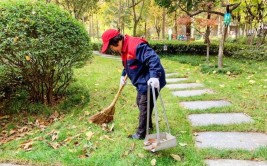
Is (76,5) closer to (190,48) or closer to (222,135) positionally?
(190,48)

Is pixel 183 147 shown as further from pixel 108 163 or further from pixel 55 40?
pixel 55 40

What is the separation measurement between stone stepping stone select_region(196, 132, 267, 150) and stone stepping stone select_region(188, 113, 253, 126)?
0.36m

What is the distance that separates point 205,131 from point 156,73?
51.5 inches

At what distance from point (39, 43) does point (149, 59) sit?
208 cm

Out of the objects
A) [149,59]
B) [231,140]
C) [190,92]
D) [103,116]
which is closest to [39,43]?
[103,116]

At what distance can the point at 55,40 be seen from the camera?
14.4 feet

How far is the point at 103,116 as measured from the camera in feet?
13.5

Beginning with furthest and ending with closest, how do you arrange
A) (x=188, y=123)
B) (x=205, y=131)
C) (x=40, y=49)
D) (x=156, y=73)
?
(x=40, y=49), (x=188, y=123), (x=205, y=131), (x=156, y=73)

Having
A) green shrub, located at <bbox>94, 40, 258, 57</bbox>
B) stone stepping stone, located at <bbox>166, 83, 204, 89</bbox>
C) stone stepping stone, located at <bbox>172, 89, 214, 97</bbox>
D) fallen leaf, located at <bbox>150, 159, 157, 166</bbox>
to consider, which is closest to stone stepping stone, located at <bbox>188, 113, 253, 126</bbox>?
fallen leaf, located at <bbox>150, 159, 157, 166</bbox>

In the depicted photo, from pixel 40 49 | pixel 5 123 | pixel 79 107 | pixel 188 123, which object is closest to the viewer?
pixel 188 123

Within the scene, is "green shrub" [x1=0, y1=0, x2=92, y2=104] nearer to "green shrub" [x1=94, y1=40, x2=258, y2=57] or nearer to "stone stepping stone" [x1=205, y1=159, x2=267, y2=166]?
"stone stepping stone" [x1=205, y1=159, x2=267, y2=166]

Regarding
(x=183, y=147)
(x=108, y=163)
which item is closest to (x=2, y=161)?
(x=108, y=163)

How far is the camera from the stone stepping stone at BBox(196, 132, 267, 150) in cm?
323

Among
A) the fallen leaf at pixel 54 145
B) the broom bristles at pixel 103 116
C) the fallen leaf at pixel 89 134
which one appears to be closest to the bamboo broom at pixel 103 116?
the broom bristles at pixel 103 116
